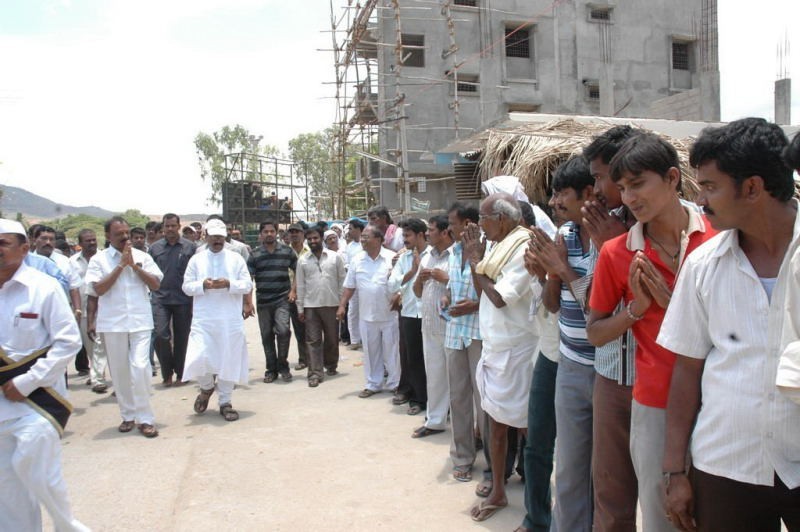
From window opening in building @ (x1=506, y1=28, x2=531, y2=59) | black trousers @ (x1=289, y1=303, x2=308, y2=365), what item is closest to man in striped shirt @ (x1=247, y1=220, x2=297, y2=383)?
black trousers @ (x1=289, y1=303, x2=308, y2=365)

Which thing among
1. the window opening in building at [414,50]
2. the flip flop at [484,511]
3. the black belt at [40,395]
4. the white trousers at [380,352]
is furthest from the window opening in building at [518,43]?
the black belt at [40,395]

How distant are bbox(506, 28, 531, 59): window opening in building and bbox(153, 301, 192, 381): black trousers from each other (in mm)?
20025

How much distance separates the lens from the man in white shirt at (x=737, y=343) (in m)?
Result: 1.64

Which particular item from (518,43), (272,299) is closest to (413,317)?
(272,299)

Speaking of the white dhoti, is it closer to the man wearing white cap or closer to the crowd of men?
the crowd of men

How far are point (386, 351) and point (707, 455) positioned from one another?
5744mm

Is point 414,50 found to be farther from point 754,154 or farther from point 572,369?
point 754,154

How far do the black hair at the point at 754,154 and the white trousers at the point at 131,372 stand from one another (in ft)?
17.9

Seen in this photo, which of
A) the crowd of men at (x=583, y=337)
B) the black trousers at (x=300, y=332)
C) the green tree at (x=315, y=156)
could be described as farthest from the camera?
the green tree at (x=315, y=156)

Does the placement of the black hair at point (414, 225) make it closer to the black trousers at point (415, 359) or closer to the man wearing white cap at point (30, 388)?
the black trousers at point (415, 359)

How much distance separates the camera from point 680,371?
6.30 ft

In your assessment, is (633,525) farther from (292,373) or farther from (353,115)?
(353,115)

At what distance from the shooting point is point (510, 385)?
11.8 ft

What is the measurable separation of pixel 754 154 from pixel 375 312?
19.5 ft
